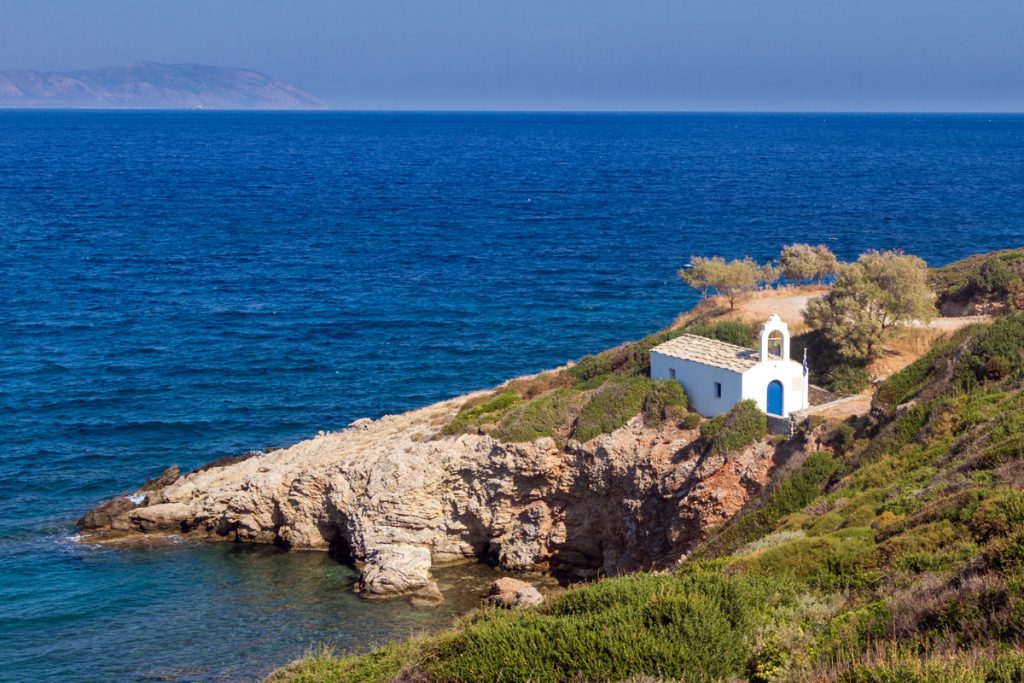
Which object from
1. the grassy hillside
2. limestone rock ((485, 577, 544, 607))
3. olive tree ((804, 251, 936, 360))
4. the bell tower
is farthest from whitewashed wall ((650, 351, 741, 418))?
the grassy hillside

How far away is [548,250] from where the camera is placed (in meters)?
83.0

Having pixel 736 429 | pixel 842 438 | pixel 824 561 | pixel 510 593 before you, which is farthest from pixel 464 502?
pixel 824 561

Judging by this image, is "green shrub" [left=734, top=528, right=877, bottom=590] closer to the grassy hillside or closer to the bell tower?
the grassy hillside

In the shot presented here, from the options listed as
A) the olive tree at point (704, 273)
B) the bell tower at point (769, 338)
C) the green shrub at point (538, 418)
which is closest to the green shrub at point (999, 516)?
the bell tower at point (769, 338)

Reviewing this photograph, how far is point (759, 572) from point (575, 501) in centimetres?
1610

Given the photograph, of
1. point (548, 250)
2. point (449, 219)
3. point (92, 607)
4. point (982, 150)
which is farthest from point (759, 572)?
point (982, 150)

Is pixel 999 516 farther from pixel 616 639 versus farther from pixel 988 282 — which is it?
pixel 988 282

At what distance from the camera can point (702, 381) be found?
106ft

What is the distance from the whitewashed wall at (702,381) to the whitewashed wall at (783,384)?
0.48 ft

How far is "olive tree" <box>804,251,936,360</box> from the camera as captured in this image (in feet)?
109

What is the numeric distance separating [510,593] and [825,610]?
16.0 metres

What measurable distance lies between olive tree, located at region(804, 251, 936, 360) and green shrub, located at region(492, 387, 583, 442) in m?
8.61

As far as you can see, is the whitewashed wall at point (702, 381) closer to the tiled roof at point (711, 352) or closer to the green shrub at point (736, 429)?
the tiled roof at point (711, 352)

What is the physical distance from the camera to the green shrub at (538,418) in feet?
110
